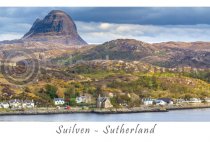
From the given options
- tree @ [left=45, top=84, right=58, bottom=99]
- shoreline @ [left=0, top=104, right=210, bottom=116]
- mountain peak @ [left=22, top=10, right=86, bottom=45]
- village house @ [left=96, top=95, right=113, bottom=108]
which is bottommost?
shoreline @ [left=0, top=104, right=210, bottom=116]

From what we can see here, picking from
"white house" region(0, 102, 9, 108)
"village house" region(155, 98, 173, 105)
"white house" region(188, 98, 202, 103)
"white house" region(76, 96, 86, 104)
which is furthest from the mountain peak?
"white house" region(188, 98, 202, 103)

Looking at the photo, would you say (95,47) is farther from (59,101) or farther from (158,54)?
(158,54)

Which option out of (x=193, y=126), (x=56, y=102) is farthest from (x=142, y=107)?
(x=193, y=126)

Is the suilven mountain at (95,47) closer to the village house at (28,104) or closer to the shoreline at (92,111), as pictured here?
the village house at (28,104)

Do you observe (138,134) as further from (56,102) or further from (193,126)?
(56,102)

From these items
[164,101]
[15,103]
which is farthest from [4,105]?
[164,101]

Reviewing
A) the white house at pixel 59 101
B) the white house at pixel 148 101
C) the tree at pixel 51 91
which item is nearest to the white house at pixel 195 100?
the white house at pixel 148 101

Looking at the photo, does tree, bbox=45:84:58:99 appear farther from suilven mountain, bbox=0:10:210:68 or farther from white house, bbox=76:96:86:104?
suilven mountain, bbox=0:10:210:68
